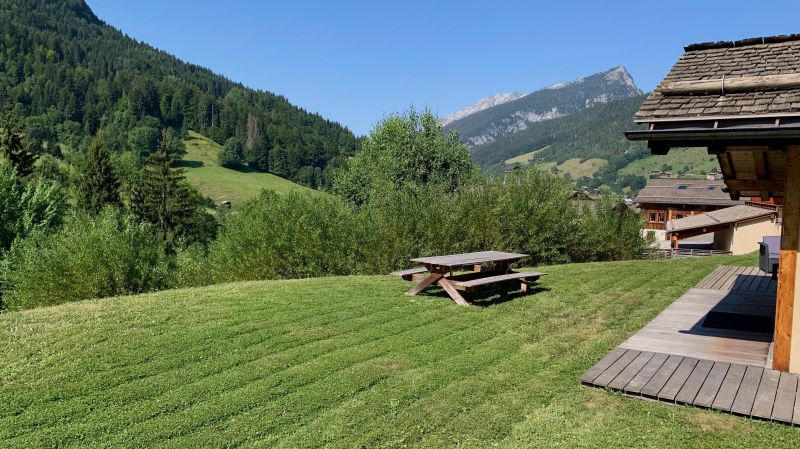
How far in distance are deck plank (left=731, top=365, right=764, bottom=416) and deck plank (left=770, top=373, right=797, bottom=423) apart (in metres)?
0.18

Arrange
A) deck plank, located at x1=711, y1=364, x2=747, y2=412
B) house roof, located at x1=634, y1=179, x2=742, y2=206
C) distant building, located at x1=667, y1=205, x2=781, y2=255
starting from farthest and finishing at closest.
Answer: house roof, located at x1=634, y1=179, x2=742, y2=206 → distant building, located at x1=667, y1=205, x2=781, y2=255 → deck plank, located at x1=711, y1=364, x2=747, y2=412

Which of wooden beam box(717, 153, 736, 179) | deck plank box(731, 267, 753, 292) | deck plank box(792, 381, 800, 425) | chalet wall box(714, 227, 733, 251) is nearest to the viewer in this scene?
deck plank box(792, 381, 800, 425)

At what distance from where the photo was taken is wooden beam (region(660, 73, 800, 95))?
527 cm

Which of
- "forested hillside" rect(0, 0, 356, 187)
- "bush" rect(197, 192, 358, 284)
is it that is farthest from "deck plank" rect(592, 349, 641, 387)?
"forested hillside" rect(0, 0, 356, 187)

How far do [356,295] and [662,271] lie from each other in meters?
9.44

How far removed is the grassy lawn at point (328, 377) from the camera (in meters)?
4.54

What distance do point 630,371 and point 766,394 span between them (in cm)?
127

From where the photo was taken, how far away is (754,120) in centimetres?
498

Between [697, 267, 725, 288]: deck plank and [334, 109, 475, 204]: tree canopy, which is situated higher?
[334, 109, 475, 204]: tree canopy

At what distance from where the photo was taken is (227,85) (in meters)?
192

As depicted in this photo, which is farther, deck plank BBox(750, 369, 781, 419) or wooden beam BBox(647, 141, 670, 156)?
wooden beam BBox(647, 141, 670, 156)

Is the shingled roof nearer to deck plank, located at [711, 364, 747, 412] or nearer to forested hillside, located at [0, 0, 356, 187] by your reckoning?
deck plank, located at [711, 364, 747, 412]

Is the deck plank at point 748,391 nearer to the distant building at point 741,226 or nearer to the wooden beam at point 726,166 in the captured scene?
the wooden beam at point 726,166

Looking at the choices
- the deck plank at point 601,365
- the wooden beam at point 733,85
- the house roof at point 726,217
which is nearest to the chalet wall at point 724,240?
the house roof at point 726,217
